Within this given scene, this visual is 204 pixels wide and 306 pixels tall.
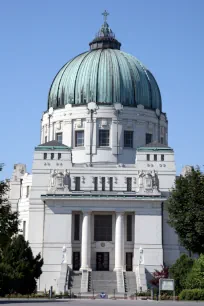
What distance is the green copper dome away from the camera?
9662cm

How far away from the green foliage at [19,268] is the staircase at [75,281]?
5.84 meters

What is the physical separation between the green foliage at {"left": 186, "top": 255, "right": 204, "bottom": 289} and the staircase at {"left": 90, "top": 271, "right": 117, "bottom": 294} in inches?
581

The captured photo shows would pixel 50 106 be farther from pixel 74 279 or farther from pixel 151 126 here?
pixel 74 279

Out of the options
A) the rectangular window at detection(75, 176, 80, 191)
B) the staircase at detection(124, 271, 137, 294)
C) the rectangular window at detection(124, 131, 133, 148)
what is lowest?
the staircase at detection(124, 271, 137, 294)

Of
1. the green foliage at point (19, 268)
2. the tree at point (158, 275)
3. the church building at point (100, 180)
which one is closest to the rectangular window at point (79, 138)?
the church building at point (100, 180)

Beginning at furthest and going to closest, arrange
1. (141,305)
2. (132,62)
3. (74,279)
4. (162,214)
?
(132,62) < (162,214) < (74,279) < (141,305)

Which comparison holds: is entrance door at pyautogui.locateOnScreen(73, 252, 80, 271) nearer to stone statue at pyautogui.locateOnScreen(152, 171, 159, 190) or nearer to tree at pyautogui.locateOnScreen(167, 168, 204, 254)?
stone statue at pyautogui.locateOnScreen(152, 171, 159, 190)

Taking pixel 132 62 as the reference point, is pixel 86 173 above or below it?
below

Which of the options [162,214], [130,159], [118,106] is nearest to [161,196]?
[162,214]

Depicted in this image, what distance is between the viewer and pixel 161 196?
85.4 metres

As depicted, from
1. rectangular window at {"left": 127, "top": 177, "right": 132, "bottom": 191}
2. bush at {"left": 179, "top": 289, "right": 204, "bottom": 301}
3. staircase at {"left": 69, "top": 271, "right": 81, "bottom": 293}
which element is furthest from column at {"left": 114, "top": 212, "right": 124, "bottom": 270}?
bush at {"left": 179, "top": 289, "right": 204, "bottom": 301}

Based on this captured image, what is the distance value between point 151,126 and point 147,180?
1275 centimetres

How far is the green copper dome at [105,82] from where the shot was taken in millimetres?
96625

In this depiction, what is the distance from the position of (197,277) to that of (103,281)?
1819 cm
